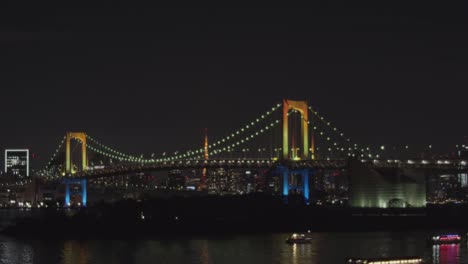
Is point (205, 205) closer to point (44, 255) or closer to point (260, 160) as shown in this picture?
point (260, 160)

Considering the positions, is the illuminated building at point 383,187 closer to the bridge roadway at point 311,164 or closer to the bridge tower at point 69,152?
the bridge roadway at point 311,164

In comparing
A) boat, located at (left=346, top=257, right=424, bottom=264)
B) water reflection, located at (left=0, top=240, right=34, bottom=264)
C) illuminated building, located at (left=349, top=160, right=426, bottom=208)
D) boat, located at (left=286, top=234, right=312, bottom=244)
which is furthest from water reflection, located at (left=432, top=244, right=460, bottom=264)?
illuminated building, located at (left=349, top=160, right=426, bottom=208)

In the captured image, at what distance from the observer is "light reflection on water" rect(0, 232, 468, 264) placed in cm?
3641

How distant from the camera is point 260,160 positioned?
62531mm

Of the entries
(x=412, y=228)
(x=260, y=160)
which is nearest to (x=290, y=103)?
(x=260, y=160)

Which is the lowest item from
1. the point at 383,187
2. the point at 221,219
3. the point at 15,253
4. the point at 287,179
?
the point at 15,253

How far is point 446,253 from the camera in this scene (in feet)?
124

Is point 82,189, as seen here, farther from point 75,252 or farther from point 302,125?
point 75,252

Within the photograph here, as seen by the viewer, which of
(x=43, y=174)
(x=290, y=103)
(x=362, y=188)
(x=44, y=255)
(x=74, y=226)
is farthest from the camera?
(x=43, y=174)

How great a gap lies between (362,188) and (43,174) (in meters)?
41.7

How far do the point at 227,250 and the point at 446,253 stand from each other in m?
8.63

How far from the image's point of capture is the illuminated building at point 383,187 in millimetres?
57062

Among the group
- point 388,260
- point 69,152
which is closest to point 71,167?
point 69,152

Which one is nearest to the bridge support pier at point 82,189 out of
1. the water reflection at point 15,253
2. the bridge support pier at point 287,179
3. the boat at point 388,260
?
the bridge support pier at point 287,179
